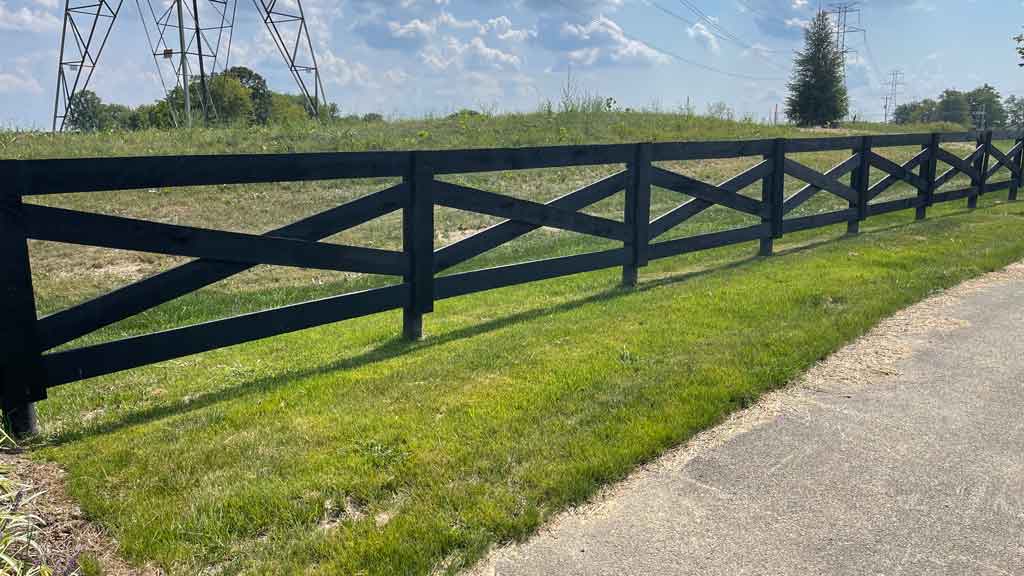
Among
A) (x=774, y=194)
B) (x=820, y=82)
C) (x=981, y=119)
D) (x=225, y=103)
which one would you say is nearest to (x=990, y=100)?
(x=981, y=119)

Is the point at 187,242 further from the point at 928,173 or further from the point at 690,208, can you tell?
the point at 928,173

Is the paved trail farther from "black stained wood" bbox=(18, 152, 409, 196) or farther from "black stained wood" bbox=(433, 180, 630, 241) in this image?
"black stained wood" bbox=(18, 152, 409, 196)

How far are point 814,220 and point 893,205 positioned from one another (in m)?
2.62

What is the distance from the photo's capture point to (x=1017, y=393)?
5.20 metres

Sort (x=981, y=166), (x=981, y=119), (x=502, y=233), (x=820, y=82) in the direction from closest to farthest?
(x=502, y=233) → (x=981, y=166) → (x=820, y=82) → (x=981, y=119)

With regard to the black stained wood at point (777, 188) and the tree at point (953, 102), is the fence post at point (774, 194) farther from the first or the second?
the tree at point (953, 102)

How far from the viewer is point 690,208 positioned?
9.66 m

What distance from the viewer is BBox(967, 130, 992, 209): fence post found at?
15812 millimetres

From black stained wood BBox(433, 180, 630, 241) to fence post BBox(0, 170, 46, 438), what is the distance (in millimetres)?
3129

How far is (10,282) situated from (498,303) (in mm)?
5233

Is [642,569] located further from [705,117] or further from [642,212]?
[705,117]

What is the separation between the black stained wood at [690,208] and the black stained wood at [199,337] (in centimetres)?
Result: 369

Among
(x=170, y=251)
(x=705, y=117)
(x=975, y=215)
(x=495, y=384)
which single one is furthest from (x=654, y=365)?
(x=705, y=117)

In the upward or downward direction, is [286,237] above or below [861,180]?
below
